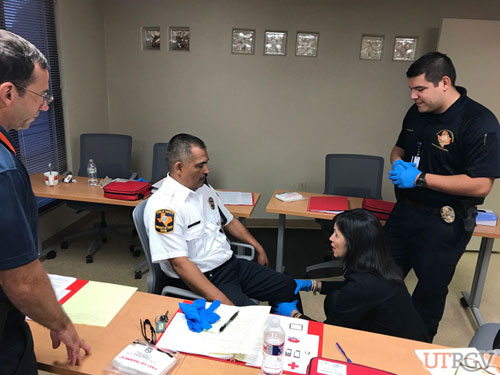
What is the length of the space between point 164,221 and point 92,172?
1.91 meters

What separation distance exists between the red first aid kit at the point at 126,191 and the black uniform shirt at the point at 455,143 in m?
1.86

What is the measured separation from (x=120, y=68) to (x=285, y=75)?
1.81 meters

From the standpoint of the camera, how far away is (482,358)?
1304mm

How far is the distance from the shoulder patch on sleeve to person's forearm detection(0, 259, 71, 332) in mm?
764

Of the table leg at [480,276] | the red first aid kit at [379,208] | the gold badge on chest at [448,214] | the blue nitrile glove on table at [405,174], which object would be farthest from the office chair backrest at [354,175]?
the gold badge on chest at [448,214]

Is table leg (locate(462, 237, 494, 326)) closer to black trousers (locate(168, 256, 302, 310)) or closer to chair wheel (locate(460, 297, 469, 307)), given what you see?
chair wheel (locate(460, 297, 469, 307))

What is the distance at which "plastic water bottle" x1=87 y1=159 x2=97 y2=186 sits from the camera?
3.21m

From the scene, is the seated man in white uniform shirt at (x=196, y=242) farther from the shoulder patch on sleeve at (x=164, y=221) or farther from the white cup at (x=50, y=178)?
the white cup at (x=50, y=178)

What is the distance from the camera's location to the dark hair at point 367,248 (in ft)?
5.37

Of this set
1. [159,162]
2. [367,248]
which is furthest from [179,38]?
[367,248]

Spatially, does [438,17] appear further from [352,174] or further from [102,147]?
[102,147]

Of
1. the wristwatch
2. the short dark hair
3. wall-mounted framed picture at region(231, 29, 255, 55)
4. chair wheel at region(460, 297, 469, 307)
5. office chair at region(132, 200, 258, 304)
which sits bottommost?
chair wheel at region(460, 297, 469, 307)

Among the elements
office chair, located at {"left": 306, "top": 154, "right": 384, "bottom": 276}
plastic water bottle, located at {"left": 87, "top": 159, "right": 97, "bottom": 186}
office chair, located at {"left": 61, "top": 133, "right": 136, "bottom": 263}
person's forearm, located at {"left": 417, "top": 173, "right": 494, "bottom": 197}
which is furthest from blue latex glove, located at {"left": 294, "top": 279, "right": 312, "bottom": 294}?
office chair, located at {"left": 61, "top": 133, "right": 136, "bottom": 263}

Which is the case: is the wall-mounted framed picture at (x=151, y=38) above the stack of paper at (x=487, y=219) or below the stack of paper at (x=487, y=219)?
above
